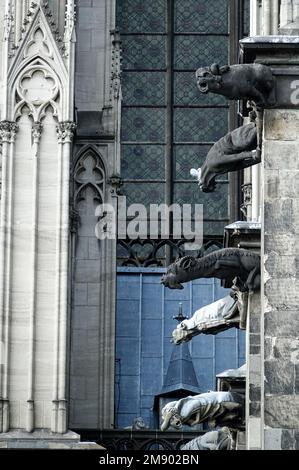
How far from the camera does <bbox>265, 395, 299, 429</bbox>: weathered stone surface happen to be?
28812mm

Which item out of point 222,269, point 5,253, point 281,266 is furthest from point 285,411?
point 5,253

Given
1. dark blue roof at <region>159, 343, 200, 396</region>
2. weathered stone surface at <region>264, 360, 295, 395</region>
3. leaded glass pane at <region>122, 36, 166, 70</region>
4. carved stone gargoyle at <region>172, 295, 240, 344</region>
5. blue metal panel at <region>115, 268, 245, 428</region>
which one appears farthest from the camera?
leaded glass pane at <region>122, 36, 166, 70</region>

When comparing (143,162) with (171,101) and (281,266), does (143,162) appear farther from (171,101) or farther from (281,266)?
(281,266)

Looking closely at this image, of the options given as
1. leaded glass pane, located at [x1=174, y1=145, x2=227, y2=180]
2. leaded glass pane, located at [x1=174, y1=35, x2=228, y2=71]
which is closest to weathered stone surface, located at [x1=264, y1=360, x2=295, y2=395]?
leaded glass pane, located at [x1=174, y1=145, x2=227, y2=180]

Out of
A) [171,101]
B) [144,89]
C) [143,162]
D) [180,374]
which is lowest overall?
[180,374]

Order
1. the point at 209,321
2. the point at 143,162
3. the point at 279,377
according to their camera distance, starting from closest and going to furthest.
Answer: the point at 279,377 → the point at 209,321 → the point at 143,162

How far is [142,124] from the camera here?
1934 inches

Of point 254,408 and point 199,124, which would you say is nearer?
point 254,408

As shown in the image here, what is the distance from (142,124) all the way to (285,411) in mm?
20774

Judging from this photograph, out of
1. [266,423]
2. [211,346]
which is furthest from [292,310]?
[211,346]

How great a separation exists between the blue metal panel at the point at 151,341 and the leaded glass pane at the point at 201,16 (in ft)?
16.6

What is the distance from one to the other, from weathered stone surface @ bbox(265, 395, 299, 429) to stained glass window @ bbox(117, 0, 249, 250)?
19170 mm

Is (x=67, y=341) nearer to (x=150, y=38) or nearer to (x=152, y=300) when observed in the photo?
(x=152, y=300)

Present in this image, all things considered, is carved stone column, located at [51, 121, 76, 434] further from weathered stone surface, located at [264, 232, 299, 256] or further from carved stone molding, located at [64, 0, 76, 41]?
weathered stone surface, located at [264, 232, 299, 256]
